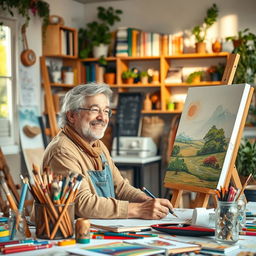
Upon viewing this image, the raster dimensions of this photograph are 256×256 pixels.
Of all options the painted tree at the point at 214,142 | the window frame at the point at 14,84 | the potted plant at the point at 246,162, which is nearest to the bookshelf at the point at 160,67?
the window frame at the point at 14,84

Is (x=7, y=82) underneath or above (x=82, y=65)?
underneath

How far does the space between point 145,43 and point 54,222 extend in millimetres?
4975

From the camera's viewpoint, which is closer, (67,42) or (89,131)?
(89,131)

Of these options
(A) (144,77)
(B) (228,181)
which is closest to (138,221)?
(B) (228,181)

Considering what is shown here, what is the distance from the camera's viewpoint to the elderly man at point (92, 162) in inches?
104

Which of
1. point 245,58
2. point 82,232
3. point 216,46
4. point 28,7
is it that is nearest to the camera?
point 82,232

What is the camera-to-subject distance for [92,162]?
3023mm

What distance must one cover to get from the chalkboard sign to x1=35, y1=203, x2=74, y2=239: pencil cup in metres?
4.57

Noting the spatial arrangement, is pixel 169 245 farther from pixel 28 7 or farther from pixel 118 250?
pixel 28 7

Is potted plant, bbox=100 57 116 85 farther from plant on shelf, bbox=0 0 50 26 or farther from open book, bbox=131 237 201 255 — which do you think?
open book, bbox=131 237 201 255

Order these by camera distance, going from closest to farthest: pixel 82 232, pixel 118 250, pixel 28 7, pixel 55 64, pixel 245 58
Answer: pixel 118 250 < pixel 82 232 < pixel 28 7 < pixel 245 58 < pixel 55 64

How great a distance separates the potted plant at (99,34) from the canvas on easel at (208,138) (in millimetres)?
3364

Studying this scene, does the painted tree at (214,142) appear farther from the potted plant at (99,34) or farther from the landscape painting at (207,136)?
the potted plant at (99,34)

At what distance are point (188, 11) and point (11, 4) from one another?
223 cm
